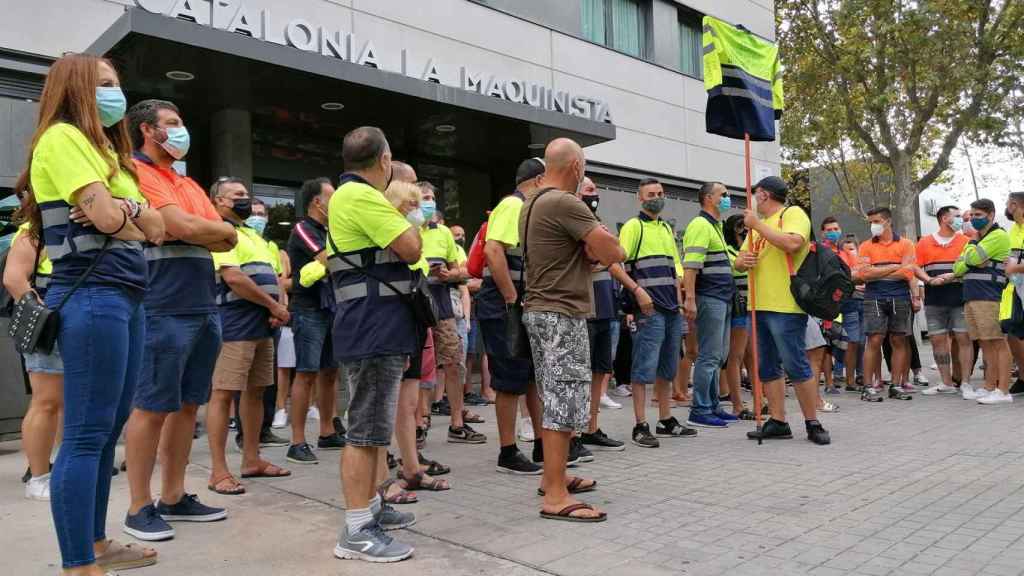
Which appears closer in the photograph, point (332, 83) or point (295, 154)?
point (332, 83)

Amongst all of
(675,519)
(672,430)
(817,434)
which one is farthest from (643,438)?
(675,519)

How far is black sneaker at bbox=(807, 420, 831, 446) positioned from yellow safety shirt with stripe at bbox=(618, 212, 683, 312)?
1414 mm

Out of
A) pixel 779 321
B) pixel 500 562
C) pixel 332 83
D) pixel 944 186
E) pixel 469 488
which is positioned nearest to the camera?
pixel 500 562

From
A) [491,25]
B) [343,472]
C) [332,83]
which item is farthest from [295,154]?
[343,472]

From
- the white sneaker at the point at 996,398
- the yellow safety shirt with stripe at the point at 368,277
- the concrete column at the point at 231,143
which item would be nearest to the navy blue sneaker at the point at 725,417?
the white sneaker at the point at 996,398

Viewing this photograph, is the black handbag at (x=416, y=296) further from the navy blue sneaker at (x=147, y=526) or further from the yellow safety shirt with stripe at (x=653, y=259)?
the yellow safety shirt with stripe at (x=653, y=259)

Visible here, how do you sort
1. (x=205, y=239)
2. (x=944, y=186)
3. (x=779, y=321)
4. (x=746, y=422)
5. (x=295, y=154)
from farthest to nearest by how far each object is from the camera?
1. (x=944, y=186)
2. (x=295, y=154)
3. (x=746, y=422)
4. (x=779, y=321)
5. (x=205, y=239)

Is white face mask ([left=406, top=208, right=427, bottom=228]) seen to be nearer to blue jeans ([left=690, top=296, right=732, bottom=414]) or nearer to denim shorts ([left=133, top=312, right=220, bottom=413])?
denim shorts ([left=133, top=312, right=220, bottom=413])

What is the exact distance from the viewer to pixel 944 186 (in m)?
30.9

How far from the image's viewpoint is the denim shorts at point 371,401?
362 centimetres

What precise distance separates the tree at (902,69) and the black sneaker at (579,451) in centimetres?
1761

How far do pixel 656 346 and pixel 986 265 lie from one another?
4754 mm

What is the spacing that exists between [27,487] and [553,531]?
3.40 m

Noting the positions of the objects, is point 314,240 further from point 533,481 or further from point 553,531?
point 553,531
